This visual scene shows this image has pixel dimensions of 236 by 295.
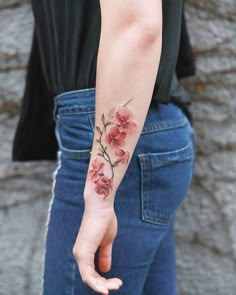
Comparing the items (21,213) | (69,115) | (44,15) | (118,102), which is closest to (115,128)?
(118,102)

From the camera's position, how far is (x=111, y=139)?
0.89 meters

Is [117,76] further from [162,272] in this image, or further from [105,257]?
[162,272]

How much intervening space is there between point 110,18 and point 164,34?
0.16m

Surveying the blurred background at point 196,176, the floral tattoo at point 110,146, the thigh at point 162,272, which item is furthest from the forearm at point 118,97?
the blurred background at point 196,176

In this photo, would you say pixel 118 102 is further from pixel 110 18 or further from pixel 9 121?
pixel 9 121

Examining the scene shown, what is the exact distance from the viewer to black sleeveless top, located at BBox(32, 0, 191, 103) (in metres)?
0.98

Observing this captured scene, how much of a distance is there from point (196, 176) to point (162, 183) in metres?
0.61

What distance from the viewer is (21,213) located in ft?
5.56

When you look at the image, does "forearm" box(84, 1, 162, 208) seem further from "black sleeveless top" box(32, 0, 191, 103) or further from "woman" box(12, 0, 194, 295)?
"black sleeveless top" box(32, 0, 191, 103)

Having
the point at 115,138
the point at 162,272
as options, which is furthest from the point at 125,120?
the point at 162,272

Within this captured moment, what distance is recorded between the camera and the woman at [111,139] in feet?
2.82

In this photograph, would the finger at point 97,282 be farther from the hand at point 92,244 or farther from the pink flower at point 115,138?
the pink flower at point 115,138

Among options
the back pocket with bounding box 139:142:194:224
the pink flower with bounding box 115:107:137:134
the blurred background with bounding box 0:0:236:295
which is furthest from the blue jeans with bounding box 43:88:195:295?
the blurred background with bounding box 0:0:236:295

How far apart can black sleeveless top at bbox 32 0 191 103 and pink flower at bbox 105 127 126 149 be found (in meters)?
0.14
